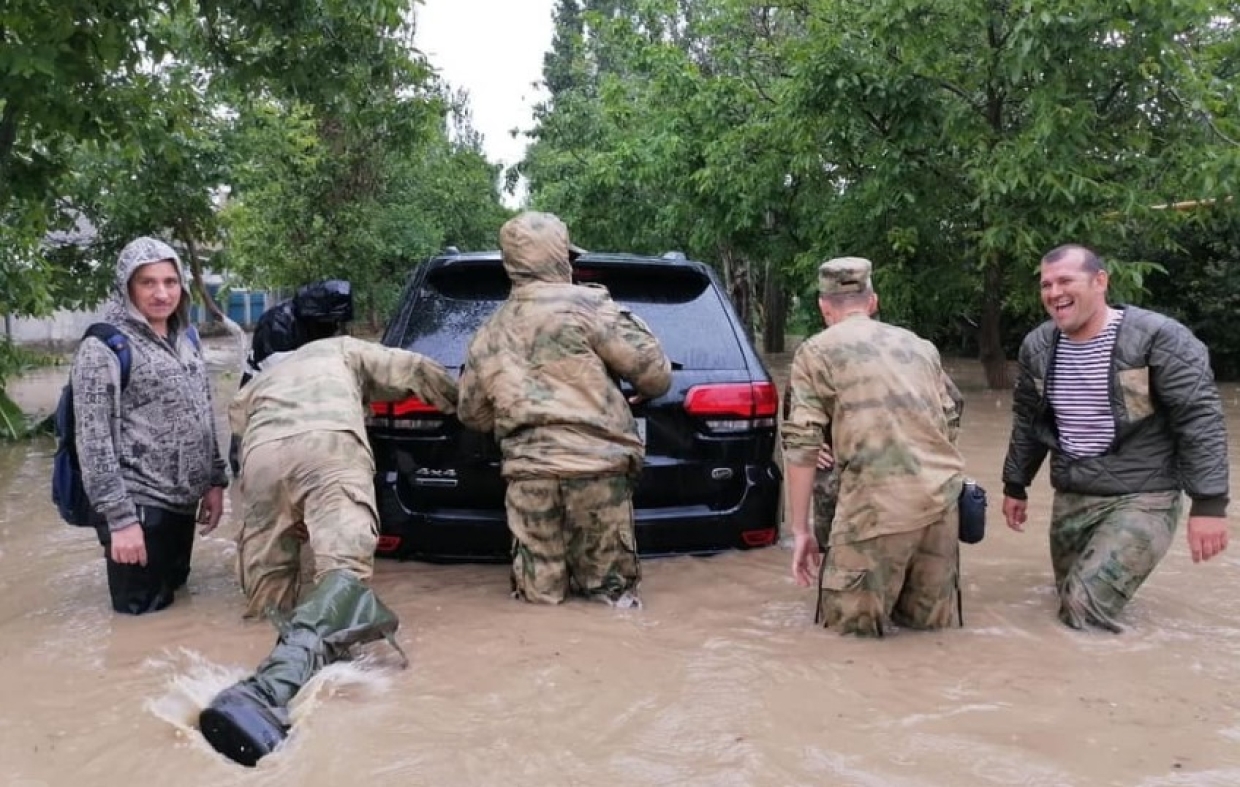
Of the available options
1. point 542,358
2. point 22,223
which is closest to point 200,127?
point 22,223

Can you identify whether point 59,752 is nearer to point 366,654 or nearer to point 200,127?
point 366,654

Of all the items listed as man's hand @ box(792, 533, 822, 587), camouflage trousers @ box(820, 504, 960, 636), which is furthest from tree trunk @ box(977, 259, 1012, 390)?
man's hand @ box(792, 533, 822, 587)

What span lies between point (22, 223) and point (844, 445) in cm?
802

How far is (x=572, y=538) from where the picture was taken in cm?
441

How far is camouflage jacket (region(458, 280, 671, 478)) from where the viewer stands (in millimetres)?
4215

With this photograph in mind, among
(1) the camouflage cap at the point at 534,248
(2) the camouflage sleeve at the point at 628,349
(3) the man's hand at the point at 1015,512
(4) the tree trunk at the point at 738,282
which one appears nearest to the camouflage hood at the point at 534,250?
(1) the camouflage cap at the point at 534,248

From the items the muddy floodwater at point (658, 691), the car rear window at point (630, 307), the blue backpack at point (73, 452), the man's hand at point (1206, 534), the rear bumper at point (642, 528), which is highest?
the car rear window at point (630, 307)

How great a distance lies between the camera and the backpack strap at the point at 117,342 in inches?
168

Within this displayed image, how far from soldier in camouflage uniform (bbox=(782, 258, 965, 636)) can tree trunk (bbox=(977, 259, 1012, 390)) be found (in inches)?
337

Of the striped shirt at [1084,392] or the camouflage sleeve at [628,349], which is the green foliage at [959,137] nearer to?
the striped shirt at [1084,392]

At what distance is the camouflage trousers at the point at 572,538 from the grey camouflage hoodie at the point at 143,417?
135 cm

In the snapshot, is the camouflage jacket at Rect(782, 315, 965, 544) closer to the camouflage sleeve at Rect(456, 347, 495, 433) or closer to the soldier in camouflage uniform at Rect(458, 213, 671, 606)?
the soldier in camouflage uniform at Rect(458, 213, 671, 606)

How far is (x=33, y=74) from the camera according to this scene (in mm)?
6043

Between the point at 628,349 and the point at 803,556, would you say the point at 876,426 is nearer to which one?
the point at 803,556
